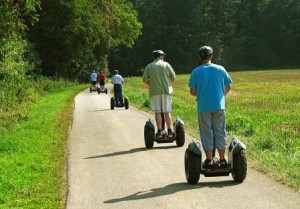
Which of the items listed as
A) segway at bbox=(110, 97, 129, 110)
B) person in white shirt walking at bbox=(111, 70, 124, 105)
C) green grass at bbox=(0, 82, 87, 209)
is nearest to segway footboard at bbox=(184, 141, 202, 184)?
green grass at bbox=(0, 82, 87, 209)

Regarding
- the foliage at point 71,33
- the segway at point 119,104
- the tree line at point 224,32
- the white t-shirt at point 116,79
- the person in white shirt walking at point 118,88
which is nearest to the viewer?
the white t-shirt at point 116,79

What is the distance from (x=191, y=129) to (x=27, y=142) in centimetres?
505

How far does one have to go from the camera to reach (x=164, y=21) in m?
113

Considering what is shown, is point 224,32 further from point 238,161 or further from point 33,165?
point 238,161

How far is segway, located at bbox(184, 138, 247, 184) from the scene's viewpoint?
8.60 meters

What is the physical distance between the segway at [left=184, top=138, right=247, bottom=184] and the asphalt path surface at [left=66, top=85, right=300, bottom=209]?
0.54ft

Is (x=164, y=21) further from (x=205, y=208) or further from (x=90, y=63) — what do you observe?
(x=205, y=208)

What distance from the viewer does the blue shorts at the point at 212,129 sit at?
346 inches

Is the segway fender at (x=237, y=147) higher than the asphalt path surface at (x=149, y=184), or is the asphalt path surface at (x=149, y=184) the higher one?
the segway fender at (x=237, y=147)

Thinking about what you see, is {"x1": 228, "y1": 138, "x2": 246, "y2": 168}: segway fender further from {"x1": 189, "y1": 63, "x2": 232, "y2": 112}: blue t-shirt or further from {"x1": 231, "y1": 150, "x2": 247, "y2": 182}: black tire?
{"x1": 189, "y1": 63, "x2": 232, "y2": 112}: blue t-shirt

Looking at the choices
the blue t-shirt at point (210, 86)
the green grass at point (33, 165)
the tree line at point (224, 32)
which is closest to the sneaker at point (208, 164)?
the blue t-shirt at point (210, 86)

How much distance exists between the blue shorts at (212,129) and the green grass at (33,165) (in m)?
2.56

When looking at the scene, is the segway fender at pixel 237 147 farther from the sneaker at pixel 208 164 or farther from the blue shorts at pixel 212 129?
the sneaker at pixel 208 164

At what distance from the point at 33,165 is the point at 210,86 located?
454 cm
